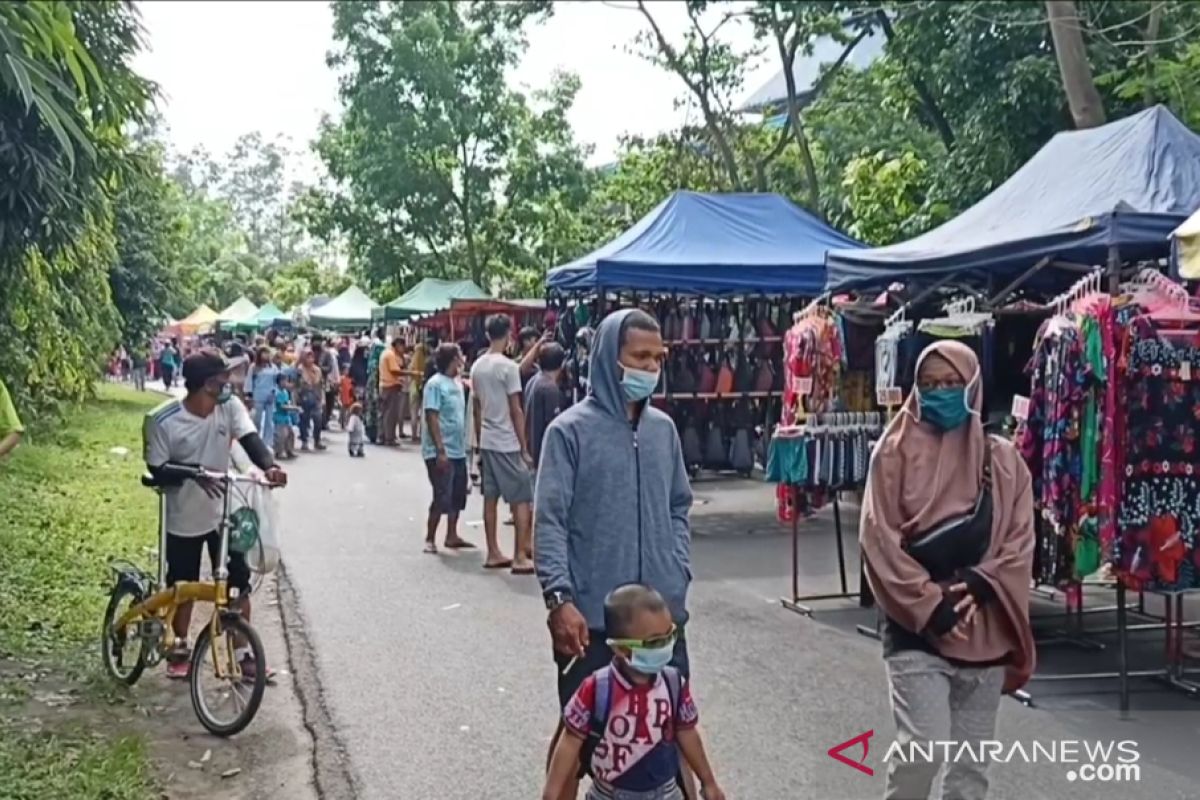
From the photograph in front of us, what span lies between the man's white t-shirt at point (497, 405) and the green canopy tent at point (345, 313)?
21243 mm

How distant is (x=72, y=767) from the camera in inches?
233

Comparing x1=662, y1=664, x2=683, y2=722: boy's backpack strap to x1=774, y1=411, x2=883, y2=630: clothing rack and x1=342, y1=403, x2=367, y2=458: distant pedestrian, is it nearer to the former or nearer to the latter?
x1=774, y1=411, x2=883, y2=630: clothing rack

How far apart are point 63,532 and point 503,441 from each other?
4.40 m

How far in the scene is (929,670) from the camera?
168 inches

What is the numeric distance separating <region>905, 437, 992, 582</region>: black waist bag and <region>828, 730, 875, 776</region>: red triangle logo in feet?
6.23

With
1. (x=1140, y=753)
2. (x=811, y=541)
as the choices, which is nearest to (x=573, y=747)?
(x=1140, y=753)

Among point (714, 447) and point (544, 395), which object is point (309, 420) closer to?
point (714, 447)

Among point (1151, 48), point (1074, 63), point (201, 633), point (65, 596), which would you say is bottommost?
point (65, 596)

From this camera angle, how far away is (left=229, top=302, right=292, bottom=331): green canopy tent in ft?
140

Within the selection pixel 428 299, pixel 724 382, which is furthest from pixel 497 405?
pixel 428 299

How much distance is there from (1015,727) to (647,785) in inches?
124

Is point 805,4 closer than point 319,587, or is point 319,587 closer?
point 319,587

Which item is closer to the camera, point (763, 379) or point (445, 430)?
point (445, 430)

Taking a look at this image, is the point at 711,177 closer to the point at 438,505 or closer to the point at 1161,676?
the point at 438,505
